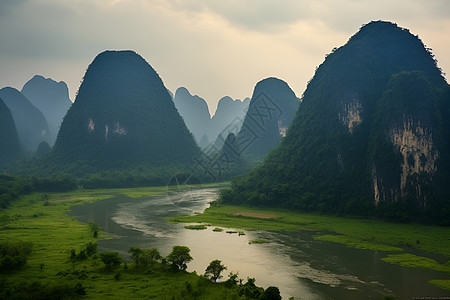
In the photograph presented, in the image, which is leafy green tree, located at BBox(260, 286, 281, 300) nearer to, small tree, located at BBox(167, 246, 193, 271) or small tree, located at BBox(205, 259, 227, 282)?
small tree, located at BBox(205, 259, 227, 282)

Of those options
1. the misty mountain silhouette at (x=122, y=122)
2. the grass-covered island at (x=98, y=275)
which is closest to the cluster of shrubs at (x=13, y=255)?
the grass-covered island at (x=98, y=275)

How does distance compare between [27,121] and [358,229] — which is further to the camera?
[27,121]

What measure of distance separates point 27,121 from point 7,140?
1438 inches

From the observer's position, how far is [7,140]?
307 ft

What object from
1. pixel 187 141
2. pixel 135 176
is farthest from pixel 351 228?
pixel 187 141

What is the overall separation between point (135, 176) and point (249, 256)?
46.9 m

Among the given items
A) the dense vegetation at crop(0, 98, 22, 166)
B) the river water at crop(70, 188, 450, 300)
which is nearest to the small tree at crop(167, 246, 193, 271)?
the river water at crop(70, 188, 450, 300)

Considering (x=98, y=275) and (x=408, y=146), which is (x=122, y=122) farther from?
(x=98, y=275)

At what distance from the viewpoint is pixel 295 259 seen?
20.7 metres

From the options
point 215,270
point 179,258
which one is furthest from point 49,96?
point 215,270

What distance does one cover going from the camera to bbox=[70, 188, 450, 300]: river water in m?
16.2

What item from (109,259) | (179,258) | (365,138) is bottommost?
(109,259)

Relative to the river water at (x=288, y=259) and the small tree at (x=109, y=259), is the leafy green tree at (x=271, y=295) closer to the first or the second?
the river water at (x=288, y=259)

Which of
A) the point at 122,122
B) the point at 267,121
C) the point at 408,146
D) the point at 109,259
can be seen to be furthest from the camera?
the point at 267,121
